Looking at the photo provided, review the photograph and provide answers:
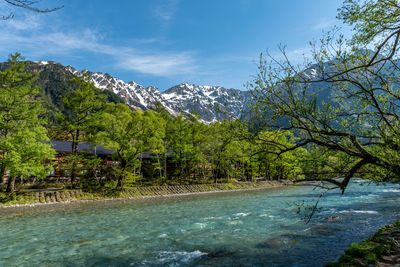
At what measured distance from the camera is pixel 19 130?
25.5m

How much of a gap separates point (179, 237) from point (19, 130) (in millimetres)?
21982

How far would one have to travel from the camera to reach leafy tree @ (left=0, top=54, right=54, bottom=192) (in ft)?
77.8

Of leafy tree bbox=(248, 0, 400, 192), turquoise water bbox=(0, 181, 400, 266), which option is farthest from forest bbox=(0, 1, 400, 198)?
turquoise water bbox=(0, 181, 400, 266)

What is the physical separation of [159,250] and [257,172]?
140 ft

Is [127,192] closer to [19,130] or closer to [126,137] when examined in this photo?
[126,137]

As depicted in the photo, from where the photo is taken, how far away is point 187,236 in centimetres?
1379

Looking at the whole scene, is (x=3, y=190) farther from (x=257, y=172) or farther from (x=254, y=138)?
(x=257, y=172)

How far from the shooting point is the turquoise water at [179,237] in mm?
10172

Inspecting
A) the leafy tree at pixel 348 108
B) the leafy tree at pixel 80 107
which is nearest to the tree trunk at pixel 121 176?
the leafy tree at pixel 80 107

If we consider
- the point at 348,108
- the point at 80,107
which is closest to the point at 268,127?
the point at 348,108

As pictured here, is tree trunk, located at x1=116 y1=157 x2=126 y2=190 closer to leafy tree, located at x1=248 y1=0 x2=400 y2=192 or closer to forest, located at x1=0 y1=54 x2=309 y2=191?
forest, located at x1=0 y1=54 x2=309 y2=191

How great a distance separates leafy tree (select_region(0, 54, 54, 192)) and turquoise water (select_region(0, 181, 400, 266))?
4.96 m

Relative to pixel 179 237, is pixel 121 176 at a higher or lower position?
higher

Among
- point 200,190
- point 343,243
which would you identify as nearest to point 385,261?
point 343,243
